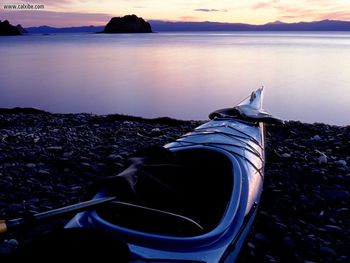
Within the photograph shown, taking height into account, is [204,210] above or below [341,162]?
above

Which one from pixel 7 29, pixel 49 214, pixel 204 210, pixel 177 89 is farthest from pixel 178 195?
pixel 7 29

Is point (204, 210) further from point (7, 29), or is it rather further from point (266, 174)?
point (7, 29)

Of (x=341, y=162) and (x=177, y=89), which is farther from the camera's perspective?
(x=177, y=89)

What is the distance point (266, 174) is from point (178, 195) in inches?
116

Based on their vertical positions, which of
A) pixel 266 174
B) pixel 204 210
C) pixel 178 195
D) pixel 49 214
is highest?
pixel 49 214

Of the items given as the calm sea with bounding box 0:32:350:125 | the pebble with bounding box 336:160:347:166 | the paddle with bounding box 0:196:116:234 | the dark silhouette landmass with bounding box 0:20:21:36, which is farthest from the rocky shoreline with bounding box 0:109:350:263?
the dark silhouette landmass with bounding box 0:20:21:36

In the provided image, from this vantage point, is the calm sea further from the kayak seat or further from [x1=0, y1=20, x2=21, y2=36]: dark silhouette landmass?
[x1=0, y1=20, x2=21, y2=36]: dark silhouette landmass

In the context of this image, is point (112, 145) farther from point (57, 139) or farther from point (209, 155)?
point (209, 155)

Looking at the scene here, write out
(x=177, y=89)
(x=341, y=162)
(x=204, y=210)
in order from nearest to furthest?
(x=204, y=210) < (x=341, y=162) < (x=177, y=89)

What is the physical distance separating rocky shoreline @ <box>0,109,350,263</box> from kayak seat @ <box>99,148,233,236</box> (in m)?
0.51

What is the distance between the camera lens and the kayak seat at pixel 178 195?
3.17 metres

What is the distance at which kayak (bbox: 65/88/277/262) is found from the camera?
117 inches

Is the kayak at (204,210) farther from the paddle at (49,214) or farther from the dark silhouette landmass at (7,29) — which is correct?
the dark silhouette landmass at (7,29)

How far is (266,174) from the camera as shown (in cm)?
657
